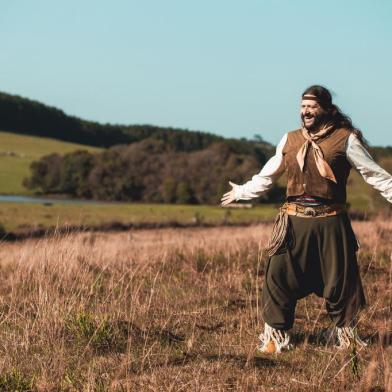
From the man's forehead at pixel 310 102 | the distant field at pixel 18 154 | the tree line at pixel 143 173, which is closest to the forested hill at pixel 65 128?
the distant field at pixel 18 154

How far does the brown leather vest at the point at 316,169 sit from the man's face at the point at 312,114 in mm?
118

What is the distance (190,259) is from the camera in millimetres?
10172

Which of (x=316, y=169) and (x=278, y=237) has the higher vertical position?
(x=316, y=169)

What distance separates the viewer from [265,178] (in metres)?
6.20

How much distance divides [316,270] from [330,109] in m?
1.33

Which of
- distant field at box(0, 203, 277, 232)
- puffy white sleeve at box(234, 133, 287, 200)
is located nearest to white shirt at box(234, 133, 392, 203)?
puffy white sleeve at box(234, 133, 287, 200)

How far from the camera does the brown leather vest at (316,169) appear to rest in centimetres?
584

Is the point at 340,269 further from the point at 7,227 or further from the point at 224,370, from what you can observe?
the point at 7,227

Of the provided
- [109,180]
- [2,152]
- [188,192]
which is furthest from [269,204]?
[2,152]

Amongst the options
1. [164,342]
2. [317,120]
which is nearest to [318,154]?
[317,120]

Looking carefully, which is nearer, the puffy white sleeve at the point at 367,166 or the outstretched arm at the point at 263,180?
the puffy white sleeve at the point at 367,166

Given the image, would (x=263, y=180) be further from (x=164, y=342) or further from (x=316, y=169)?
(x=164, y=342)

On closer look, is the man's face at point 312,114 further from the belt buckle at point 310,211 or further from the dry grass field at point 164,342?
the dry grass field at point 164,342

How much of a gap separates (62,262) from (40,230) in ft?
81.2
